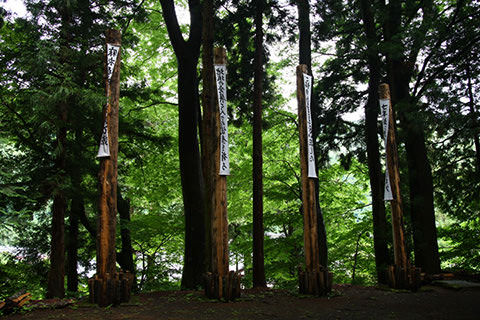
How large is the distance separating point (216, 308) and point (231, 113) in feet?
25.2

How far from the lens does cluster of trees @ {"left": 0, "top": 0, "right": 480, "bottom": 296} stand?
757 cm

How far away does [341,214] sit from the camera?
1265 centimetres

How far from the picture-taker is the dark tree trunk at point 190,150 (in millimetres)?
8914

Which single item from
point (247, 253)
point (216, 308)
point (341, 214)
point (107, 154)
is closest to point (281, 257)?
point (247, 253)

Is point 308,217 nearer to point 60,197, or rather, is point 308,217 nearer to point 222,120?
point 222,120

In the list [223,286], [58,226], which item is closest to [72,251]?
[58,226]

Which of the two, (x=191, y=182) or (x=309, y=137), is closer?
(x=309, y=137)

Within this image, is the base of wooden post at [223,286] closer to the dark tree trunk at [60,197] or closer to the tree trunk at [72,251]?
the dark tree trunk at [60,197]

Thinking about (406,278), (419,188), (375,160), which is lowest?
(406,278)

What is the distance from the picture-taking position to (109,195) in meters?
6.05

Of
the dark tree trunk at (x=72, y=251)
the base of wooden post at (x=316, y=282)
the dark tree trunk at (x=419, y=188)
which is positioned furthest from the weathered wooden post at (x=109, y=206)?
the dark tree trunk at (x=419, y=188)

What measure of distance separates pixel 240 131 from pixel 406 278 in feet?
29.6

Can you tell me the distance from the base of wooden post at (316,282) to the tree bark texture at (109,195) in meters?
3.37

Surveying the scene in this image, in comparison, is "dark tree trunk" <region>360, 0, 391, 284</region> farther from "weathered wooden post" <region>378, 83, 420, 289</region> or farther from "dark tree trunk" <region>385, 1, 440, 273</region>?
"weathered wooden post" <region>378, 83, 420, 289</region>
